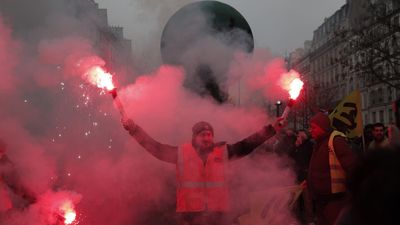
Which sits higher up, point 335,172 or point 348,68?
point 348,68

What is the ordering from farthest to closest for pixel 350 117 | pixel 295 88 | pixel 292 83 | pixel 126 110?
pixel 350 117 < pixel 126 110 < pixel 292 83 < pixel 295 88

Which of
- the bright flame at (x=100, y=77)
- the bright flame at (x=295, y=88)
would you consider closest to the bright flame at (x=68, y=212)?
the bright flame at (x=100, y=77)

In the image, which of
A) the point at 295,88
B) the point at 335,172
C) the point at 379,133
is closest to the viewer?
the point at 335,172

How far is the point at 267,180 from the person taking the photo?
20.3ft

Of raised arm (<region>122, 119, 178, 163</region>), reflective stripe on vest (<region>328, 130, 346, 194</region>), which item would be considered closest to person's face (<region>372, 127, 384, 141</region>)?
reflective stripe on vest (<region>328, 130, 346, 194</region>)

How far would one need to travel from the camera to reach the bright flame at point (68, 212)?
5395 mm

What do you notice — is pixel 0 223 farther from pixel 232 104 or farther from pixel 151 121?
pixel 232 104

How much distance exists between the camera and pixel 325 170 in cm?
455

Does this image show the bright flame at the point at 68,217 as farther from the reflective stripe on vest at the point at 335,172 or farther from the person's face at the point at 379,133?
the person's face at the point at 379,133

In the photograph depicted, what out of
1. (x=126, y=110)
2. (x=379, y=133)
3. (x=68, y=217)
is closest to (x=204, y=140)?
(x=68, y=217)

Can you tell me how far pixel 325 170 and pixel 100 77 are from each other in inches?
100.0

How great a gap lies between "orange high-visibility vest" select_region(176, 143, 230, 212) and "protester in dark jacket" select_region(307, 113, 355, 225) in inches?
34.1

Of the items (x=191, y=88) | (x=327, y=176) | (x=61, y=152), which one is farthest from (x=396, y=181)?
(x=61, y=152)

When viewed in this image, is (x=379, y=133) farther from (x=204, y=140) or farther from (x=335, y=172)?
(x=204, y=140)
